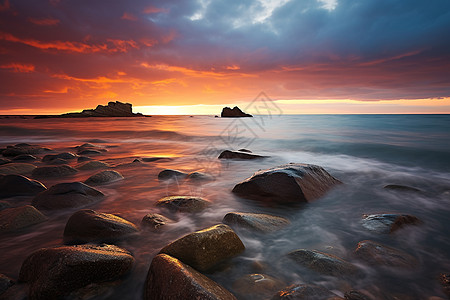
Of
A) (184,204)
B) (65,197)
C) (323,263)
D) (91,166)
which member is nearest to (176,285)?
(323,263)

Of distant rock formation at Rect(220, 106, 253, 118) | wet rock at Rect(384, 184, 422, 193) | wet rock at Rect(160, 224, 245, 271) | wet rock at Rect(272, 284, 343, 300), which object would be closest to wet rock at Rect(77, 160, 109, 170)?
wet rock at Rect(160, 224, 245, 271)

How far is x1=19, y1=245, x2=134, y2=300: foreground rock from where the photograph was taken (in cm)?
149

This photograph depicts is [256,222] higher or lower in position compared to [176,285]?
lower

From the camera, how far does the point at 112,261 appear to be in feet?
5.65

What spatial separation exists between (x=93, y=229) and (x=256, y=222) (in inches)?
67.1

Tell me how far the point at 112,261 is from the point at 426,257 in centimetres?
281

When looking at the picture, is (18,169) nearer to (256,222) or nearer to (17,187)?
(17,187)

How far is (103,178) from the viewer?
4465 millimetres

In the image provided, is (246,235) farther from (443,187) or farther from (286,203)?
(443,187)

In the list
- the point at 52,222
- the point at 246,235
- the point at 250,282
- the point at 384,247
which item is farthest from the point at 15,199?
the point at 384,247

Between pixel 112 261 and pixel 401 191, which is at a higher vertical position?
pixel 112 261

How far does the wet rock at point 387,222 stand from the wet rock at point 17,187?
15.8 feet

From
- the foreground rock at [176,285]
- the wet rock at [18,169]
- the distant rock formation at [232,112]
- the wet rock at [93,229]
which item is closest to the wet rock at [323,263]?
the foreground rock at [176,285]

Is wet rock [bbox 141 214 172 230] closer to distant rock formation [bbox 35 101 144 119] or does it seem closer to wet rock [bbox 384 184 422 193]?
wet rock [bbox 384 184 422 193]
